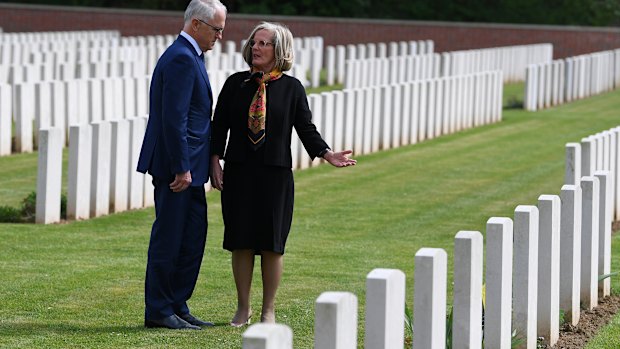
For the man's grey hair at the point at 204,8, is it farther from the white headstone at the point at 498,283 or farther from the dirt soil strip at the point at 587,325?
the dirt soil strip at the point at 587,325

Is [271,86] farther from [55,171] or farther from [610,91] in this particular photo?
[610,91]

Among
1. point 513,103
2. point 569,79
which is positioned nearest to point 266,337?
point 513,103

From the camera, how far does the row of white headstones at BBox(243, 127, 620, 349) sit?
3957mm

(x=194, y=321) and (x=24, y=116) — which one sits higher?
(x=24, y=116)

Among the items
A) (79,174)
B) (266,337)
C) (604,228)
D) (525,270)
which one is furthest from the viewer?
(79,174)

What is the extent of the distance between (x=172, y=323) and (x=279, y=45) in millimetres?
1465

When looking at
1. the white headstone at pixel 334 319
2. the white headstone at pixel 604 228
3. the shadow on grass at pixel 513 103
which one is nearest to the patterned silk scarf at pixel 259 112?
the white headstone at pixel 604 228

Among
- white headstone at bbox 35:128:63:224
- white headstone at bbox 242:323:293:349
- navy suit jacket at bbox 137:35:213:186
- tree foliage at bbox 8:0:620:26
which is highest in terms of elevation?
tree foliage at bbox 8:0:620:26

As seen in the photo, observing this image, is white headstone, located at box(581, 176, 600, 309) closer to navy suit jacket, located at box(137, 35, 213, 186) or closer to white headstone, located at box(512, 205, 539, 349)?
white headstone, located at box(512, 205, 539, 349)

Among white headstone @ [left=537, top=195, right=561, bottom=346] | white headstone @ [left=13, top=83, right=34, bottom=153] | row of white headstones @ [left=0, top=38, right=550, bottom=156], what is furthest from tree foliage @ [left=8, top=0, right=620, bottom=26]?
white headstone @ [left=537, top=195, right=561, bottom=346]

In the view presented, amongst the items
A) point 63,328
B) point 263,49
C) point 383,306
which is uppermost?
point 263,49

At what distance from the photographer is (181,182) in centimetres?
645

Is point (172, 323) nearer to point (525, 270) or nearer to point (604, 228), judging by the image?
point (525, 270)

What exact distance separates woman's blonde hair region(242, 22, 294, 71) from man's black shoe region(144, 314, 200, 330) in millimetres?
1324
